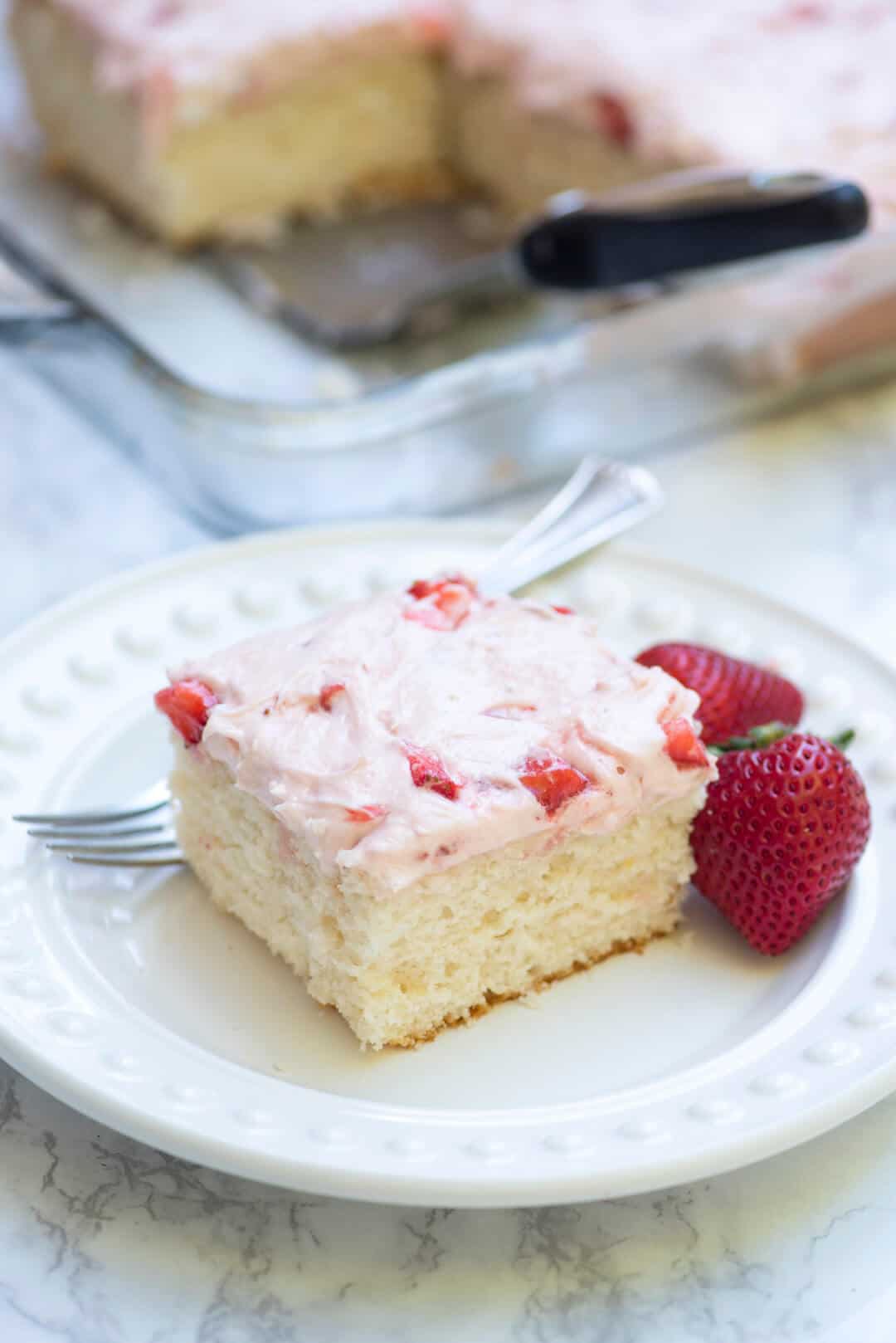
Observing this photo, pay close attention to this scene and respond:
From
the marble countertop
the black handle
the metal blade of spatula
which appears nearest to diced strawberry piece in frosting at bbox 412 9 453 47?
the metal blade of spatula

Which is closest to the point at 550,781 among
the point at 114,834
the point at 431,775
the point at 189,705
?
the point at 431,775

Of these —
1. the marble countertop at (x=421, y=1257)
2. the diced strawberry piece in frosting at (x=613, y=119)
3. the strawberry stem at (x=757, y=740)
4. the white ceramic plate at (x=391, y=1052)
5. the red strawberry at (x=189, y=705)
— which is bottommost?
the marble countertop at (x=421, y=1257)

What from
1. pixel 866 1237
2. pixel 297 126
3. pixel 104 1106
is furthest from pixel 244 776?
pixel 297 126

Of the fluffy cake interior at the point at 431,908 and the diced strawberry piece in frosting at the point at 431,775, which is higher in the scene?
the diced strawberry piece in frosting at the point at 431,775

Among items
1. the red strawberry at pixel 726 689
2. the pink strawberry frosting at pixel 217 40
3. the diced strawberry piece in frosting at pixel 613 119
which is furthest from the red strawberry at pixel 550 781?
the pink strawberry frosting at pixel 217 40

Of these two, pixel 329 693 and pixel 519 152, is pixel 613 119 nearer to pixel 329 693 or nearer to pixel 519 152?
pixel 519 152

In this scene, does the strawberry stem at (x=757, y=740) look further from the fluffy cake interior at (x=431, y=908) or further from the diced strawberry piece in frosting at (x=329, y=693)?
the diced strawberry piece in frosting at (x=329, y=693)

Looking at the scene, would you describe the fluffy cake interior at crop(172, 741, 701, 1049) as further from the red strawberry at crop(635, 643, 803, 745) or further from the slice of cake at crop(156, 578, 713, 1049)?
the red strawberry at crop(635, 643, 803, 745)
